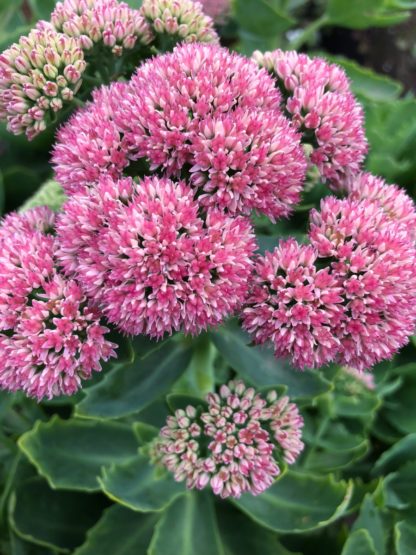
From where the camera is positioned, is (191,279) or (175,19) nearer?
(191,279)

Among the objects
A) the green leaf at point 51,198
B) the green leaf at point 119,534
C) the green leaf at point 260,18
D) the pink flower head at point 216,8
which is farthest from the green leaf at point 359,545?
the pink flower head at point 216,8

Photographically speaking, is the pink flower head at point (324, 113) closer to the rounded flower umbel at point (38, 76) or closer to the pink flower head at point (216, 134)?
the pink flower head at point (216, 134)

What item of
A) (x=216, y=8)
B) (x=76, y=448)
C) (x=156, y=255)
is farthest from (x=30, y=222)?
(x=216, y=8)

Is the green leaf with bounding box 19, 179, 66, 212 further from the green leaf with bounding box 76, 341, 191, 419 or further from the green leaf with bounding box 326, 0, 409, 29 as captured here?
the green leaf with bounding box 326, 0, 409, 29

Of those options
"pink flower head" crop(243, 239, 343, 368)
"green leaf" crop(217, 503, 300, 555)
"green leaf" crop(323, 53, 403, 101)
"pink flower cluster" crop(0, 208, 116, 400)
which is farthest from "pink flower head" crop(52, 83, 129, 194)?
"green leaf" crop(323, 53, 403, 101)

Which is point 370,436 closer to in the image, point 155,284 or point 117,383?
point 117,383

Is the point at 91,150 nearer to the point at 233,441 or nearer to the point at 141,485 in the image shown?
the point at 233,441
